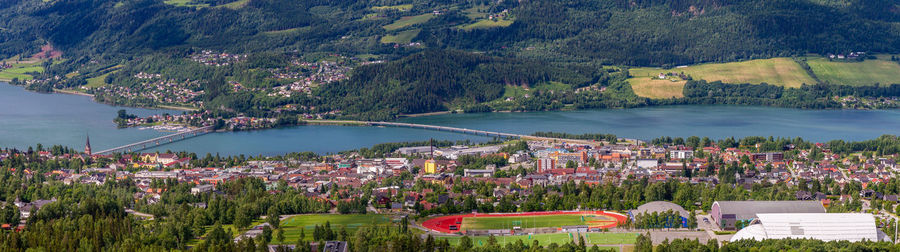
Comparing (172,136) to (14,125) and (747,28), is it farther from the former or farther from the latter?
(747,28)

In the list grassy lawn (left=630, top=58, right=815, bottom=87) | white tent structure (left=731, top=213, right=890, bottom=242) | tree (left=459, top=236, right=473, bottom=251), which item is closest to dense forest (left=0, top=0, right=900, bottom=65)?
grassy lawn (left=630, top=58, right=815, bottom=87)

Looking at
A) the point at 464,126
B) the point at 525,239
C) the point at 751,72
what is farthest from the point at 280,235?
the point at 751,72

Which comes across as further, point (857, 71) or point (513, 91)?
point (857, 71)

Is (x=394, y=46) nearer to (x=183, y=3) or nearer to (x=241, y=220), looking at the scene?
(x=183, y=3)

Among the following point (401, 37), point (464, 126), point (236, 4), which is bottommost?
point (464, 126)

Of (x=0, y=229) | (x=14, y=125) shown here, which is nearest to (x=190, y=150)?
(x=14, y=125)

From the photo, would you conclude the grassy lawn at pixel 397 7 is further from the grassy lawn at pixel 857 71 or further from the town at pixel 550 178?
Answer: the town at pixel 550 178

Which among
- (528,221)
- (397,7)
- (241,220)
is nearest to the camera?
(241,220)

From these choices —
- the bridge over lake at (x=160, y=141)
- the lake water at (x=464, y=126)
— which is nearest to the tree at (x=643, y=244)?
the lake water at (x=464, y=126)
